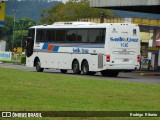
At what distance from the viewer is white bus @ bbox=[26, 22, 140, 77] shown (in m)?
36.7

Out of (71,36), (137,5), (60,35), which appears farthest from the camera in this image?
(137,5)

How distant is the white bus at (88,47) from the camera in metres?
36.7

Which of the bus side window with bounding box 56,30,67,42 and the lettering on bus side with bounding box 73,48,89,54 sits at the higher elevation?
the bus side window with bounding box 56,30,67,42

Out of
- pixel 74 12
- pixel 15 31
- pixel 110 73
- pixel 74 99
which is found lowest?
pixel 110 73

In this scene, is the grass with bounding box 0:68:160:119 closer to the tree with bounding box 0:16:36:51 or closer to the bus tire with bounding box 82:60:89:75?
the bus tire with bounding box 82:60:89:75

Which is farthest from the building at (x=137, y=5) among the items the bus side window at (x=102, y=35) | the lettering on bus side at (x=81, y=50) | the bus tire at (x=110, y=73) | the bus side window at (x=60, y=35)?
the lettering on bus side at (x=81, y=50)

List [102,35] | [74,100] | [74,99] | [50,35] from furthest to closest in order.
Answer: [50,35] < [102,35] < [74,99] < [74,100]

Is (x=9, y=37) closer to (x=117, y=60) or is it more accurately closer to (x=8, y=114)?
(x=117, y=60)

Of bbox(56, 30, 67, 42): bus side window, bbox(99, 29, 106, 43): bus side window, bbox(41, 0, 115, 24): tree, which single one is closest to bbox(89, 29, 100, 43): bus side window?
bbox(99, 29, 106, 43): bus side window

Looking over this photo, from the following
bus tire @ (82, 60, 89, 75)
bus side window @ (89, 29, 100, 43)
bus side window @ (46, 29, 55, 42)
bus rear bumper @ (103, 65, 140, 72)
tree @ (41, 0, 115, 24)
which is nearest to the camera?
bus rear bumper @ (103, 65, 140, 72)

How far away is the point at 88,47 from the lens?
37.7 m

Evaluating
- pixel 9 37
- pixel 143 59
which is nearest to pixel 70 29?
pixel 143 59

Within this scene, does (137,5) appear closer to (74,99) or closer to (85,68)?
(85,68)

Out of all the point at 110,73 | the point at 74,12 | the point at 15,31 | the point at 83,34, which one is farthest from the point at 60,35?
the point at 15,31
